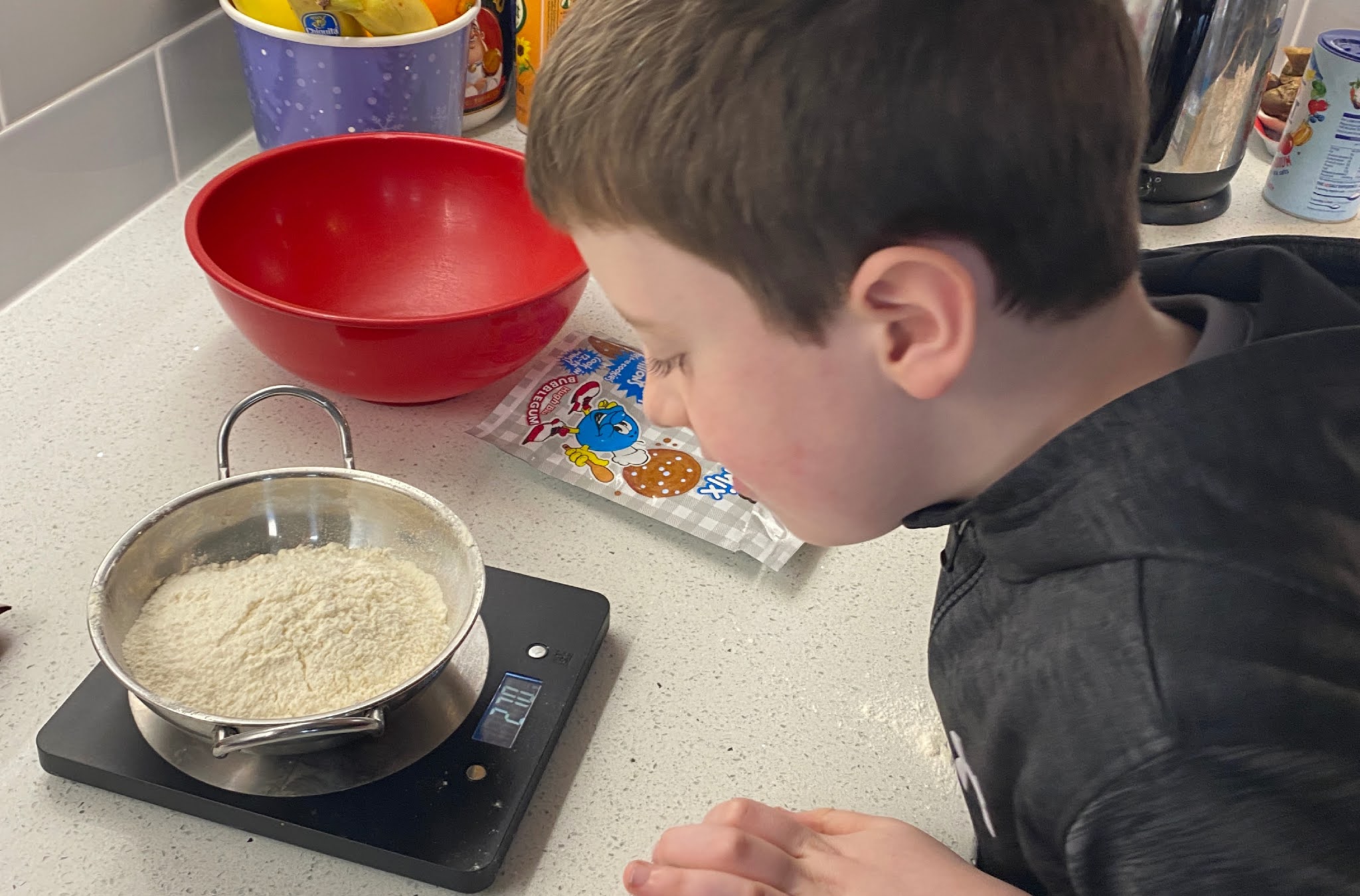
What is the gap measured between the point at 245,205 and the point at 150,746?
1.49 feet

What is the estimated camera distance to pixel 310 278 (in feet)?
3.08

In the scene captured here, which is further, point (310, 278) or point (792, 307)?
point (310, 278)

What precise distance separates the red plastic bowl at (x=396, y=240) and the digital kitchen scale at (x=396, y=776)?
0.81 feet

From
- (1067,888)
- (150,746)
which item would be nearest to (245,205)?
(150,746)

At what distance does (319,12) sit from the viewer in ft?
3.10

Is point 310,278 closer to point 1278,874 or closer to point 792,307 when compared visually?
point 792,307

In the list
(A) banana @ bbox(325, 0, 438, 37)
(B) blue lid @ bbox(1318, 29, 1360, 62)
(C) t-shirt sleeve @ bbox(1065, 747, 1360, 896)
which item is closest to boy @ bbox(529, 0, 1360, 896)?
(C) t-shirt sleeve @ bbox(1065, 747, 1360, 896)

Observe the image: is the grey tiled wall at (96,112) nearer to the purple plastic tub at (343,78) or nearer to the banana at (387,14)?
the purple plastic tub at (343,78)

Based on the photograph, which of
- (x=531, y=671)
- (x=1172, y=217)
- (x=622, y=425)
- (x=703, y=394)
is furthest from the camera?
(x=1172, y=217)

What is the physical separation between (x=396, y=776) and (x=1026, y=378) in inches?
14.1

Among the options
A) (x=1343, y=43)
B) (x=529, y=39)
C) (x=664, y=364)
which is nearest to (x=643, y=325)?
(x=664, y=364)

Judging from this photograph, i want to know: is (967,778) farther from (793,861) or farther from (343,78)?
(343,78)

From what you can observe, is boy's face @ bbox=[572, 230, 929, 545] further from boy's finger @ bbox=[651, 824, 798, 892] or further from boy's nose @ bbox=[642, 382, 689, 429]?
boy's finger @ bbox=[651, 824, 798, 892]

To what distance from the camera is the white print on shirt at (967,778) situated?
1.84ft
